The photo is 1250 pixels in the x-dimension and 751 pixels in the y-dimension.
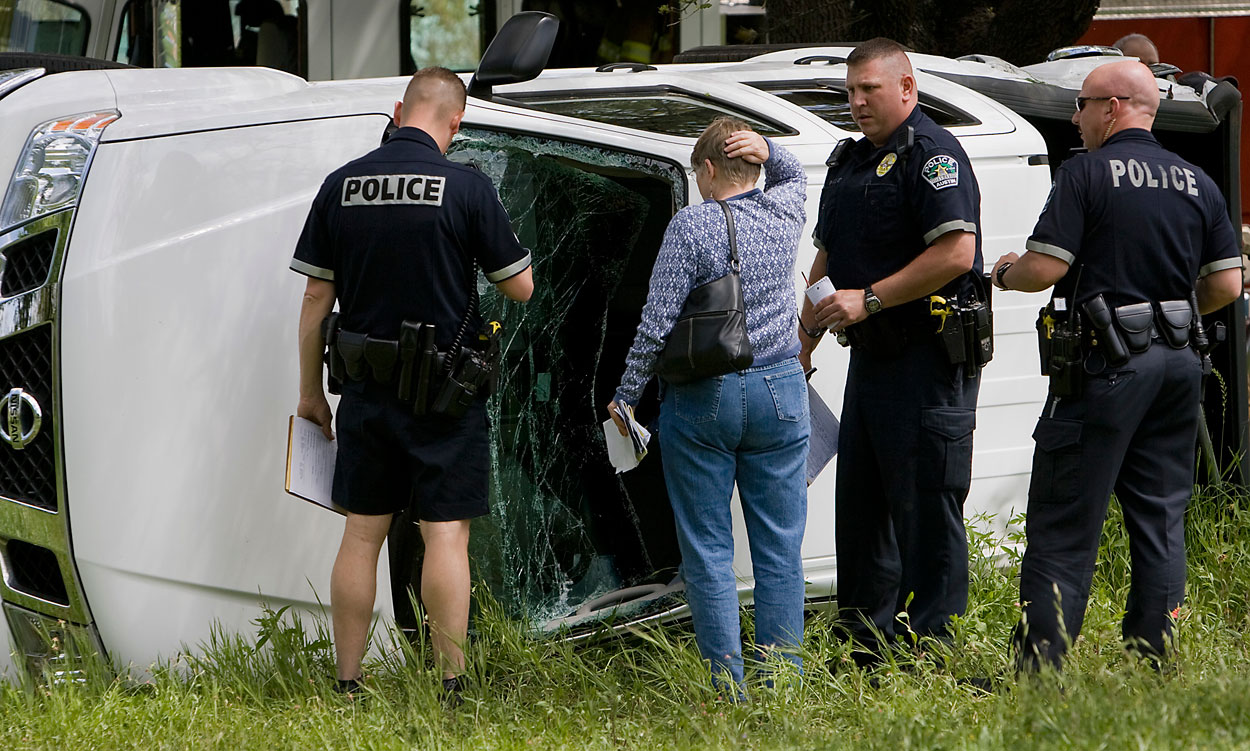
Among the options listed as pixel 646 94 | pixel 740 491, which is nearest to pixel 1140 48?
pixel 646 94

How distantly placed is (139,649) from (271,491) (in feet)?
1.66

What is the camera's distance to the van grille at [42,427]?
3371 millimetres

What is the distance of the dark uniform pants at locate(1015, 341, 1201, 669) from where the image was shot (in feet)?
11.2

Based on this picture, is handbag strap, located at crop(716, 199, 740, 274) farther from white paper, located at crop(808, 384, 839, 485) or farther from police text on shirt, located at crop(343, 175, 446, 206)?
police text on shirt, located at crop(343, 175, 446, 206)

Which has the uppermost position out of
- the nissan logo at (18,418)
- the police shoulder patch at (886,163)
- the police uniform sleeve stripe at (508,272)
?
the police shoulder patch at (886,163)

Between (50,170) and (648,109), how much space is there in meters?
1.73

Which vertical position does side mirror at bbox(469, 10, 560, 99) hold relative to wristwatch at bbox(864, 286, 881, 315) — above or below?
above

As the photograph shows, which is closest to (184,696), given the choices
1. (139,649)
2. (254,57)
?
(139,649)

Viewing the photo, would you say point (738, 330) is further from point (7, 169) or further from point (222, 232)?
point (7, 169)

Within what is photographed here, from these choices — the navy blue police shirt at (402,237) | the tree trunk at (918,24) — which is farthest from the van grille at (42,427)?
the tree trunk at (918,24)

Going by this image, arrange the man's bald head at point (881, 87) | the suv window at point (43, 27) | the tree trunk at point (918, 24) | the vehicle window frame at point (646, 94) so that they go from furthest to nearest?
the tree trunk at point (918, 24), the suv window at point (43, 27), the vehicle window frame at point (646, 94), the man's bald head at point (881, 87)

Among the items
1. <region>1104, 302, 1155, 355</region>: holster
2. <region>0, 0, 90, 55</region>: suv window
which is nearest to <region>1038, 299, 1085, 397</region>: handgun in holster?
<region>1104, 302, 1155, 355</region>: holster

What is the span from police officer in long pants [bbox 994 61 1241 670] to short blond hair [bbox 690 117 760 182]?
0.74 metres

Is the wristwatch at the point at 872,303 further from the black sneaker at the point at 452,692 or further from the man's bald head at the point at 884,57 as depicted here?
the black sneaker at the point at 452,692
